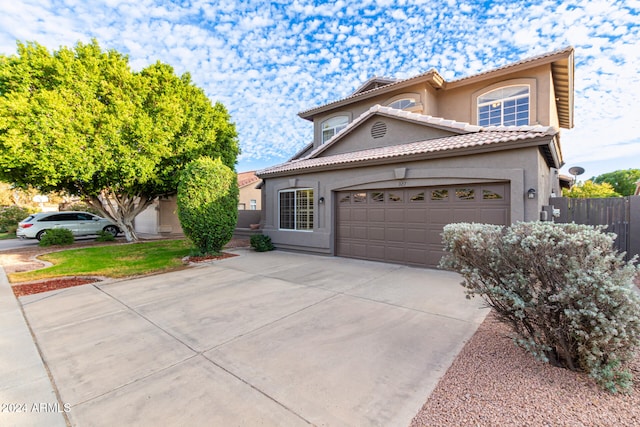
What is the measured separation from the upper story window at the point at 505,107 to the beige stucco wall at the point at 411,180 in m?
4.35

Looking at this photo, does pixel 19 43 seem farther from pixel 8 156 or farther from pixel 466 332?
pixel 466 332

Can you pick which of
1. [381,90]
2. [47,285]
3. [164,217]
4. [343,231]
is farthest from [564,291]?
[164,217]

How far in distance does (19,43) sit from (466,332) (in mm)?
17524

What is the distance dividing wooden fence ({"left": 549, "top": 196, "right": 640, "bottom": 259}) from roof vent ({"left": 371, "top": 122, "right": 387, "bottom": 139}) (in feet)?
19.1

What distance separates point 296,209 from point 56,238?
41.3 ft

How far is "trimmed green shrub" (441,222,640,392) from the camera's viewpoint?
2.41 meters

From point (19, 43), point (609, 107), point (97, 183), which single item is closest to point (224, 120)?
point (97, 183)

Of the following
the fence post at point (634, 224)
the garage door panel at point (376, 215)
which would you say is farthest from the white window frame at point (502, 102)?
the garage door panel at point (376, 215)

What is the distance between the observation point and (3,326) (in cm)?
443

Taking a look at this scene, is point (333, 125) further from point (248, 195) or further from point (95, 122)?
point (248, 195)

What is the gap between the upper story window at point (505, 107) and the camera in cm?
1091

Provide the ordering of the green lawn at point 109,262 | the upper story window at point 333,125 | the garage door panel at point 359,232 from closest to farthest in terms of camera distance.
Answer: the green lawn at point 109,262, the garage door panel at point 359,232, the upper story window at point 333,125

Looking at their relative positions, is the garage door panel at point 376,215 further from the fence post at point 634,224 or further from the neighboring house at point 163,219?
the neighboring house at point 163,219

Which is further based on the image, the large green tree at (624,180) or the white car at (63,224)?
the large green tree at (624,180)
